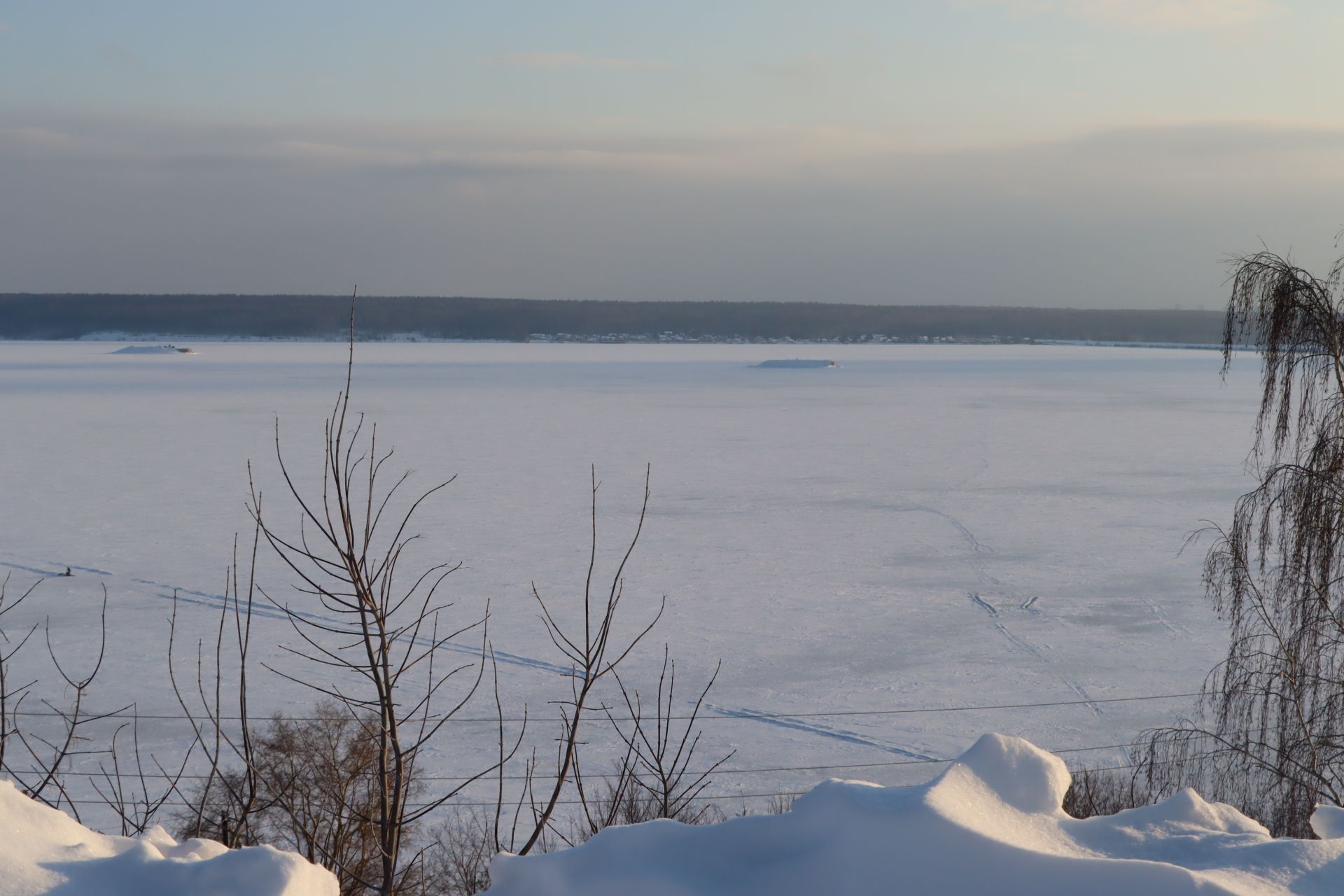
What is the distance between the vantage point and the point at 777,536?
56.0 ft

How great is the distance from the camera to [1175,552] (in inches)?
640

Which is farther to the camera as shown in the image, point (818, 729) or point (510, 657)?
point (510, 657)

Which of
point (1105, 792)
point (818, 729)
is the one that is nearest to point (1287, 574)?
point (1105, 792)

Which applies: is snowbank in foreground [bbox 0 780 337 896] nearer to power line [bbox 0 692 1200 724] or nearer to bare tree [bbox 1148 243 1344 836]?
power line [bbox 0 692 1200 724]

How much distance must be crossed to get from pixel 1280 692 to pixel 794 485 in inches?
491

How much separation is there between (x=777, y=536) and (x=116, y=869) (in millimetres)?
15542

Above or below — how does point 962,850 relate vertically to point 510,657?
above

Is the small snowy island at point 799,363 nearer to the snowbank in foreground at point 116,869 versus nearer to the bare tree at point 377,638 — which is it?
the bare tree at point 377,638

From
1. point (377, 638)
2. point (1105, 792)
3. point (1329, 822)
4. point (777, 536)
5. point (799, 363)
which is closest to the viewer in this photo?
point (1329, 822)

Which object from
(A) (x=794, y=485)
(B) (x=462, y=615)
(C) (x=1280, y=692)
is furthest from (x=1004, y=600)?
(A) (x=794, y=485)

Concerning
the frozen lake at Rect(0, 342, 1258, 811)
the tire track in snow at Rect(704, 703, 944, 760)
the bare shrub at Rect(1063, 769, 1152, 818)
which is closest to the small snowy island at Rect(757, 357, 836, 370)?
the frozen lake at Rect(0, 342, 1258, 811)

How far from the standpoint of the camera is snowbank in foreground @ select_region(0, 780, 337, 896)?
1.65m

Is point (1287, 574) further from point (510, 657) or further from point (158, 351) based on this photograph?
point (158, 351)

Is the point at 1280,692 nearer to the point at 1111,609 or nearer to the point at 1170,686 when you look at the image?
the point at 1170,686
